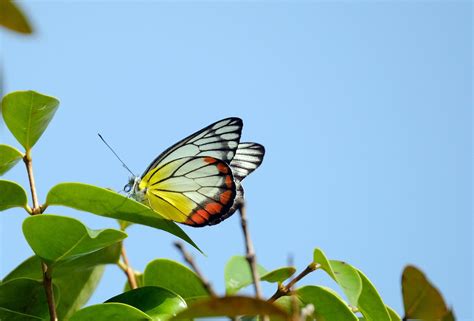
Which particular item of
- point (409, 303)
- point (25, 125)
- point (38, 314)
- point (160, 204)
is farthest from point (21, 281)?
point (409, 303)

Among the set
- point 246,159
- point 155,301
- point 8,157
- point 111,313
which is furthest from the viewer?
point 246,159

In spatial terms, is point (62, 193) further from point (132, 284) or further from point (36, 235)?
point (132, 284)

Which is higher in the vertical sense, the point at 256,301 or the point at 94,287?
the point at 256,301

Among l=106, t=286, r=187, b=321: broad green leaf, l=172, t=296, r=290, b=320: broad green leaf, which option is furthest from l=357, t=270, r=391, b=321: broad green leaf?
l=172, t=296, r=290, b=320: broad green leaf

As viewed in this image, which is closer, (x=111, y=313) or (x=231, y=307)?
(x=231, y=307)

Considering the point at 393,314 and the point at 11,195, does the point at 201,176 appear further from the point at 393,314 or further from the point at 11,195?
the point at 393,314

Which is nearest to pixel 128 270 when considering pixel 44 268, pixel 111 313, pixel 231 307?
pixel 44 268
